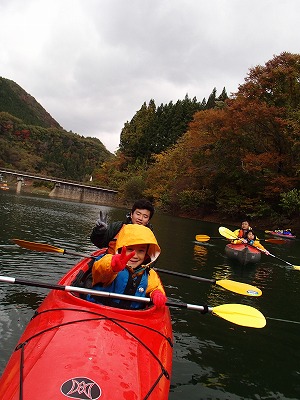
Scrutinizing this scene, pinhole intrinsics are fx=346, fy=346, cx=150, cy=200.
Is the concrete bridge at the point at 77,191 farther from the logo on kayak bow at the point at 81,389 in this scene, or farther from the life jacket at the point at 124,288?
the logo on kayak bow at the point at 81,389

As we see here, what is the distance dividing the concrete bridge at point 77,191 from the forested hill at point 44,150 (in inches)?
1327

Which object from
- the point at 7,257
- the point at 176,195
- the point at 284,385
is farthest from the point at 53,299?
the point at 176,195

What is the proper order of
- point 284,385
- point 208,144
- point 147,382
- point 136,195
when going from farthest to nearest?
point 136,195 → point 208,144 → point 284,385 → point 147,382

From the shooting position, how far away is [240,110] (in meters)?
28.2

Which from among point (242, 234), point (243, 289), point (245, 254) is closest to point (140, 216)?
point (243, 289)

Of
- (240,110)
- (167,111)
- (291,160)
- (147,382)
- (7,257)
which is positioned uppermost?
(167,111)

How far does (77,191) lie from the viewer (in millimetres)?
62844

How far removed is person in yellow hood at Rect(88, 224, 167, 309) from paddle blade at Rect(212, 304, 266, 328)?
2.92ft

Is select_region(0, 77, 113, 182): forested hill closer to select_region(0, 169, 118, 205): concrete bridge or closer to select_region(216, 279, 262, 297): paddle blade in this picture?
select_region(0, 169, 118, 205): concrete bridge

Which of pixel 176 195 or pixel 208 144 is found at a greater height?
pixel 208 144

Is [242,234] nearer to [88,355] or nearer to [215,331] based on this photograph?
[215,331]

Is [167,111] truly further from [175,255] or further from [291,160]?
[175,255]

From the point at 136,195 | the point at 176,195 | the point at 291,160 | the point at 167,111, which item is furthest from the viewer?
the point at 167,111

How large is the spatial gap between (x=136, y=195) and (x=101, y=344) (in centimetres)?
4744
